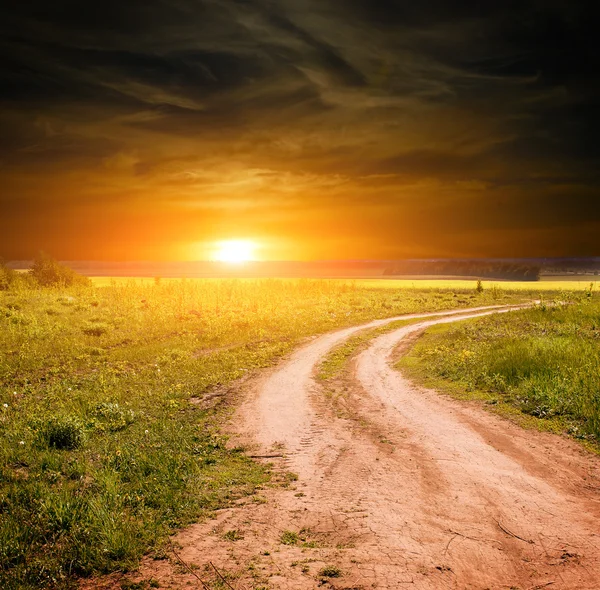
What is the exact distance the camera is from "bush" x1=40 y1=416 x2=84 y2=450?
11086mm

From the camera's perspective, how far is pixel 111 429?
490 inches

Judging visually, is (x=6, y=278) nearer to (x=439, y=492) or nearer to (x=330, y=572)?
(x=439, y=492)

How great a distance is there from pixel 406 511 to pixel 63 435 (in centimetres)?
837

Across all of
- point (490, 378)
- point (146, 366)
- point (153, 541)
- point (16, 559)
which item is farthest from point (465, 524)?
point (146, 366)

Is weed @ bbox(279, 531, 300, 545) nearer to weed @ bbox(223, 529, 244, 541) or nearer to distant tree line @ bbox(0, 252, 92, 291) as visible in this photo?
weed @ bbox(223, 529, 244, 541)

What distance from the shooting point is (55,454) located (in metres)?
10.3

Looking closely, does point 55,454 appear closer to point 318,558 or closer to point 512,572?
point 318,558

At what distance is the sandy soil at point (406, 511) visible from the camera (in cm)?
645

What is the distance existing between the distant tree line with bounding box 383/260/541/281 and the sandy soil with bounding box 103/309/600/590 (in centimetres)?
12421

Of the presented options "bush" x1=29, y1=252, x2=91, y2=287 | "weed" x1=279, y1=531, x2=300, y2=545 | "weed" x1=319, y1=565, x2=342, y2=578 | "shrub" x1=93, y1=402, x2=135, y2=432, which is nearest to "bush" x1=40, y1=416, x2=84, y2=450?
"shrub" x1=93, y1=402, x2=135, y2=432

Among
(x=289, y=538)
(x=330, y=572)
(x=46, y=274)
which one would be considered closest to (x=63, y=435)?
(x=289, y=538)

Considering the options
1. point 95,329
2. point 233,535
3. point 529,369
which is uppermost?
point 95,329

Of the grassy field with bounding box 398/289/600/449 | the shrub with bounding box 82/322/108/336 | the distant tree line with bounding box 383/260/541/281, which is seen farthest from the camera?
the distant tree line with bounding box 383/260/541/281

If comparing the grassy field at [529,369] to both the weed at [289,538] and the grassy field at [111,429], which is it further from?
the weed at [289,538]
